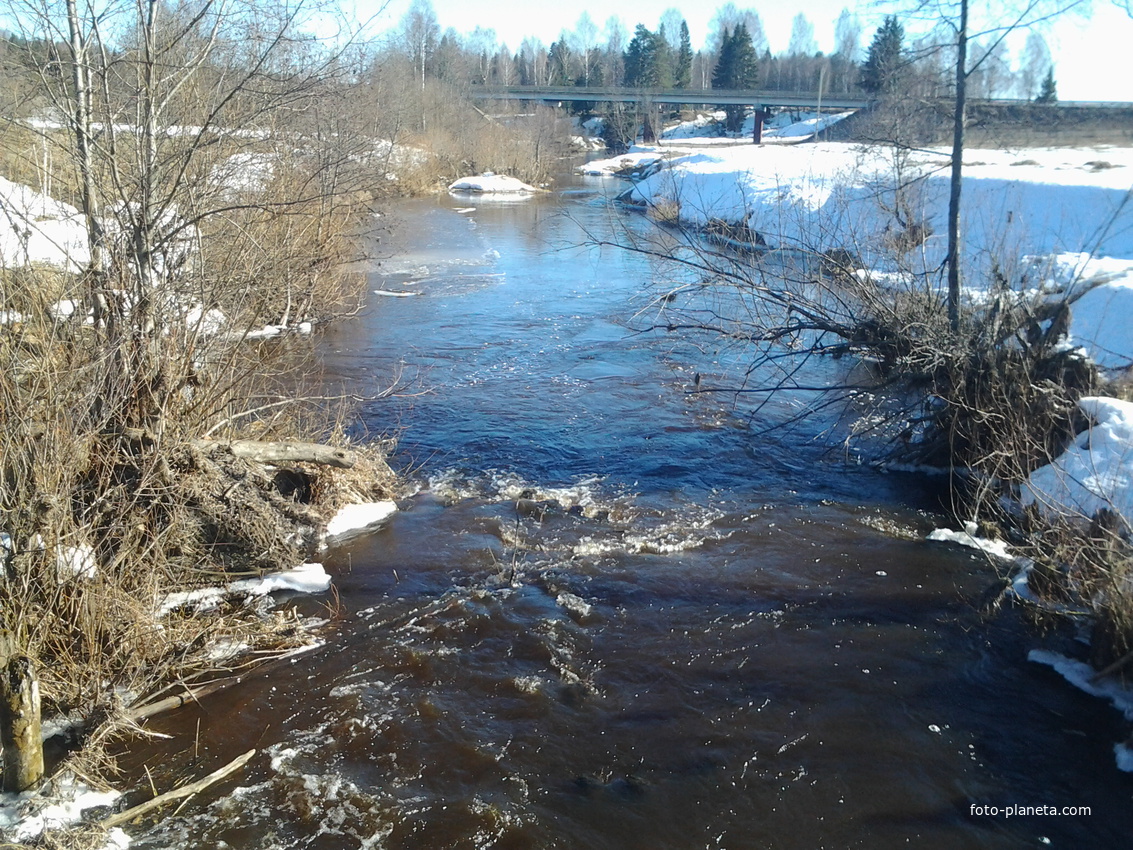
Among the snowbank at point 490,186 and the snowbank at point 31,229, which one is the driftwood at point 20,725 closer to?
the snowbank at point 31,229

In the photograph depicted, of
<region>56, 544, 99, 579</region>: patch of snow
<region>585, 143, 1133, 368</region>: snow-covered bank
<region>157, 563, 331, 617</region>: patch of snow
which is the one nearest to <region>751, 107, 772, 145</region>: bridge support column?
<region>585, 143, 1133, 368</region>: snow-covered bank

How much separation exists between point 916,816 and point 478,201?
33.6 metres

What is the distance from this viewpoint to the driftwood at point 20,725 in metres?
3.92

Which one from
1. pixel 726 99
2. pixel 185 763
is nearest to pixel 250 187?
pixel 185 763

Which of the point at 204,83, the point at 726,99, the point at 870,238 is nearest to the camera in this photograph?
the point at 204,83

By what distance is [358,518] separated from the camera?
25.0ft

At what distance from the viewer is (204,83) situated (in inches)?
368

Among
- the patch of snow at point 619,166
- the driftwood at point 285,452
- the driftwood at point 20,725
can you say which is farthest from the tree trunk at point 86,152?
the patch of snow at point 619,166

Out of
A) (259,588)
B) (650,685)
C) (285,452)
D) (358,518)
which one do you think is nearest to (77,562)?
(259,588)

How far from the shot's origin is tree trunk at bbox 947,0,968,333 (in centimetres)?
873

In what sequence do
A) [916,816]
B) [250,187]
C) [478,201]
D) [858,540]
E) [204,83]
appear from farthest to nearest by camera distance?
[478,201] < [250,187] < [204,83] < [858,540] < [916,816]

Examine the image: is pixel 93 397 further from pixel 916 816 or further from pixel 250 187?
pixel 250 187

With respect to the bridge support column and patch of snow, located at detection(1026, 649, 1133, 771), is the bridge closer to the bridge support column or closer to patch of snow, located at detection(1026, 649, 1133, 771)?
the bridge support column

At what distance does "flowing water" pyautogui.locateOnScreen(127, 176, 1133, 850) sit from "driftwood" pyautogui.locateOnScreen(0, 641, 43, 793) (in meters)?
0.63
